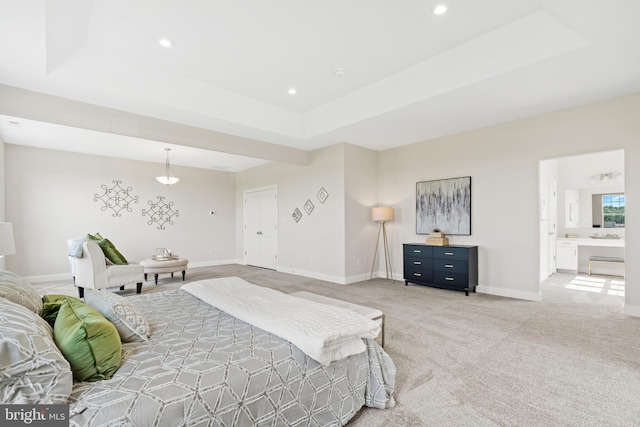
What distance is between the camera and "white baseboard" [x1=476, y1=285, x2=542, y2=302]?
4.38 meters

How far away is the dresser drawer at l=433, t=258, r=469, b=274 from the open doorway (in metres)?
2.17

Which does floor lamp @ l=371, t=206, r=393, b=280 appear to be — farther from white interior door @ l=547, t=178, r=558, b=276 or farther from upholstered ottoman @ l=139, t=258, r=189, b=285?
upholstered ottoman @ l=139, t=258, r=189, b=285

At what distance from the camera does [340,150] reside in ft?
19.1

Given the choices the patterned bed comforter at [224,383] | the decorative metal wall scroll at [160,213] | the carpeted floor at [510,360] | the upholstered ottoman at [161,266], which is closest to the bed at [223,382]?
the patterned bed comforter at [224,383]

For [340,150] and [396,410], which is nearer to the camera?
[396,410]

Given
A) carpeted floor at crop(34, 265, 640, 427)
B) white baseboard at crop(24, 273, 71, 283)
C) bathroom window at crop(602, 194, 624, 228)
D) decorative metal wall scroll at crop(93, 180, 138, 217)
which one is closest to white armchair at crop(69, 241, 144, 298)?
white baseboard at crop(24, 273, 71, 283)

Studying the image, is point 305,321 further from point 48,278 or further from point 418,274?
point 48,278

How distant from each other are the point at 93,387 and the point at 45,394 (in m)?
0.16

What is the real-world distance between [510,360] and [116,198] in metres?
7.71

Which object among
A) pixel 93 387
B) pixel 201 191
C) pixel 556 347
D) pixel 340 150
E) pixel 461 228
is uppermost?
pixel 340 150

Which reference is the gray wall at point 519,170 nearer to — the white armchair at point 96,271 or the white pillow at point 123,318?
the white pillow at point 123,318

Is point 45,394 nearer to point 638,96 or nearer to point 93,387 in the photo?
point 93,387

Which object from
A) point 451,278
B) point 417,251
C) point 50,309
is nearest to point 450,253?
point 451,278

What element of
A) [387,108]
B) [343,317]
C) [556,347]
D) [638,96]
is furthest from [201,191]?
[638,96]
